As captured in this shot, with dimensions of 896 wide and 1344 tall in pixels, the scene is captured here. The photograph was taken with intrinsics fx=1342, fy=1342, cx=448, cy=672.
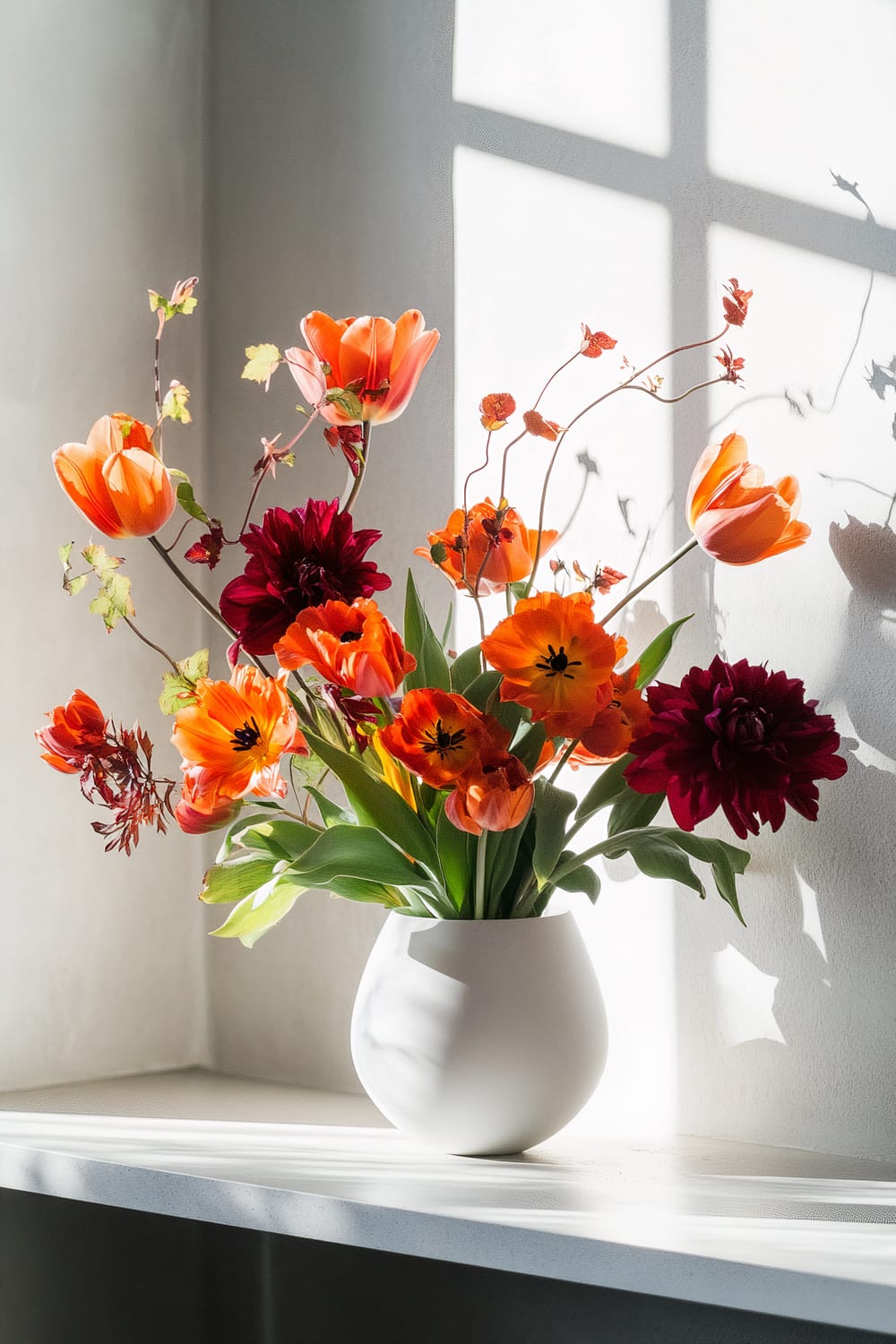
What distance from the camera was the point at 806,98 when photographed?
1.01 m

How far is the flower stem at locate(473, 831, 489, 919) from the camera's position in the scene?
0.90 meters

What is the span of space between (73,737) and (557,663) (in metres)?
0.33

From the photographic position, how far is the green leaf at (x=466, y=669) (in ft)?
3.25

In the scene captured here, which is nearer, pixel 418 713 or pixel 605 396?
pixel 418 713

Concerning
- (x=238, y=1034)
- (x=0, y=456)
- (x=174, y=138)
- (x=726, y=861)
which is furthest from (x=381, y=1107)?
(x=174, y=138)

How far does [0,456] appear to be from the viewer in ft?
3.95

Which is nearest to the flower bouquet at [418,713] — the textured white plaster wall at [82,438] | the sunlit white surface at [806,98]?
the sunlit white surface at [806,98]

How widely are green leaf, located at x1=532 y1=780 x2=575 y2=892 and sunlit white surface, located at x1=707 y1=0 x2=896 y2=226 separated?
482mm

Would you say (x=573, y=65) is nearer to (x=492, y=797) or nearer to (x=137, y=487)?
(x=137, y=487)

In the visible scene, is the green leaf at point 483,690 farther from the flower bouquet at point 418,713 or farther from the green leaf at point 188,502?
the green leaf at point 188,502

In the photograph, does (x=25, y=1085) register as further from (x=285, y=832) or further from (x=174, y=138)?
(x=174, y=138)

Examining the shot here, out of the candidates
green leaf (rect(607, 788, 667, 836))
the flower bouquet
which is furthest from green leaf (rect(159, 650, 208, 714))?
green leaf (rect(607, 788, 667, 836))

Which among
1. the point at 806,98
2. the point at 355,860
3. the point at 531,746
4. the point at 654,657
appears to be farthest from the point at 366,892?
the point at 806,98

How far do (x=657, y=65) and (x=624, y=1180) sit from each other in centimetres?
86
